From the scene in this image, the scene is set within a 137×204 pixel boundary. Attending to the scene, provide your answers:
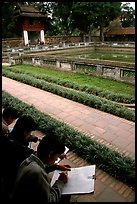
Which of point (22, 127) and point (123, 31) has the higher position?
point (123, 31)

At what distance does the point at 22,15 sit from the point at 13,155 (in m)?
34.1

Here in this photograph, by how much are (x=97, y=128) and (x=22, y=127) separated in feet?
9.47

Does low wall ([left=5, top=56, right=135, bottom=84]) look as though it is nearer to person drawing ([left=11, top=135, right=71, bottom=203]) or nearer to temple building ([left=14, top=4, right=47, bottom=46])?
person drawing ([left=11, top=135, right=71, bottom=203])

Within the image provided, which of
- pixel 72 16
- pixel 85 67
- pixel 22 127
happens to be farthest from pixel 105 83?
pixel 72 16

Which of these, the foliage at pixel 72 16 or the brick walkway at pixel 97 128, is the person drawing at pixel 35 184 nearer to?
the brick walkway at pixel 97 128

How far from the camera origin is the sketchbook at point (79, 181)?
8.45 feet

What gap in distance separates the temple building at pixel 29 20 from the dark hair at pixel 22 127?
32.0 meters

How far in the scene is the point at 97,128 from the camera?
5852 mm

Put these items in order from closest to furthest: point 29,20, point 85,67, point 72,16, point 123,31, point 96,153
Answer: point 96,153 < point 85,67 < point 29,20 < point 72,16 < point 123,31

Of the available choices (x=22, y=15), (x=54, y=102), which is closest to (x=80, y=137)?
(x=54, y=102)

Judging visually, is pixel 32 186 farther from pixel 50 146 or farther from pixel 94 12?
pixel 94 12

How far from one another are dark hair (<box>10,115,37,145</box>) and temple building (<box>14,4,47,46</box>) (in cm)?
3199

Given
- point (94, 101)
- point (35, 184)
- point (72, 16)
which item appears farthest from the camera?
point (72, 16)

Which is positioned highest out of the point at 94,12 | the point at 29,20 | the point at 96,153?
the point at 94,12
